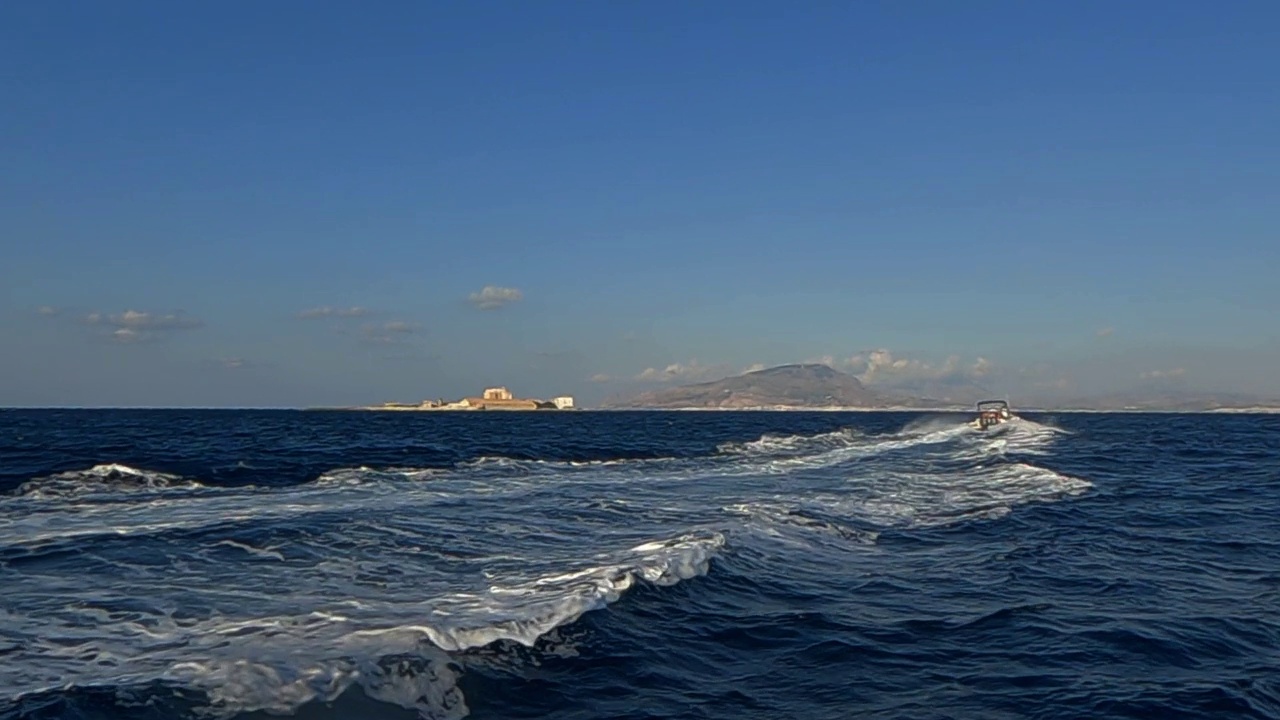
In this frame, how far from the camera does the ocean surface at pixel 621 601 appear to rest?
26.6ft

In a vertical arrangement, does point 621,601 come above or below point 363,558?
below

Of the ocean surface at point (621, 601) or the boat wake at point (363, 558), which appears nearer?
the ocean surface at point (621, 601)

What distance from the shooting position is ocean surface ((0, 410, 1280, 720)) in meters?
8.11

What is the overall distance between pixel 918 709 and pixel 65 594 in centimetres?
941

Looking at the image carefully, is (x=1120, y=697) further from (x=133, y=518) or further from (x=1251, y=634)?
(x=133, y=518)

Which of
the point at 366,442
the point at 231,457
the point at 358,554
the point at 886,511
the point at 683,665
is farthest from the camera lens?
the point at 366,442

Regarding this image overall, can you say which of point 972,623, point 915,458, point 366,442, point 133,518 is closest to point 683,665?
point 972,623

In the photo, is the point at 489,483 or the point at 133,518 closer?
the point at 133,518

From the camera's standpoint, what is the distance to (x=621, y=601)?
1148cm

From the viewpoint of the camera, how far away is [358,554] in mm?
14273

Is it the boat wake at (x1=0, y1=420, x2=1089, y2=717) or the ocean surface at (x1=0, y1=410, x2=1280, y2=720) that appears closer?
the ocean surface at (x1=0, y1=410, x2=1280, y2=720)

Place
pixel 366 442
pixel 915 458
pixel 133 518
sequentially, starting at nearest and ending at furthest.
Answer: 1. pixel 133 518
2. pixel 915 458
3. pixel 366 442

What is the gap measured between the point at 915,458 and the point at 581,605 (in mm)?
31080

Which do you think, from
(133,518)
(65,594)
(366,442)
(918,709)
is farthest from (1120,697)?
(366,442)
